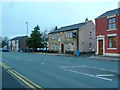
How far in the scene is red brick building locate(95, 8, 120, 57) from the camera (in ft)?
81.7

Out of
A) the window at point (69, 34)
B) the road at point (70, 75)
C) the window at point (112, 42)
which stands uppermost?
the window at point (69, 34)

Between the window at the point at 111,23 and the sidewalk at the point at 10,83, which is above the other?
the window at the point at 111,23

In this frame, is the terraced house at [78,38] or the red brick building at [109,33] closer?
the red brick building at [109,33]

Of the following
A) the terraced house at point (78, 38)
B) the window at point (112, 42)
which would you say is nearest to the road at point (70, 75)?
the window at point (112, 42)

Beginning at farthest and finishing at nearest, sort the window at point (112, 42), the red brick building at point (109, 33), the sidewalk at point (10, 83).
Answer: the window at point (112, 42) < the red brick building at point (109, 33) < the sidewalk at point (10, 83)

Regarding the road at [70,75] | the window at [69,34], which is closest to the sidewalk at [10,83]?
the road at [70,75]

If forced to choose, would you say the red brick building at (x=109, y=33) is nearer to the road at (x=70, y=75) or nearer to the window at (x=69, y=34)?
the road at (x=70, y=75)

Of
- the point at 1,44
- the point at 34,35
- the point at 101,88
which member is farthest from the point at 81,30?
the point at 1,44

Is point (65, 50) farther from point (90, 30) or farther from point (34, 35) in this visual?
point (34, 35)

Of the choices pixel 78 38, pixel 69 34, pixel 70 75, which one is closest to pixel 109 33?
pixel 78 38

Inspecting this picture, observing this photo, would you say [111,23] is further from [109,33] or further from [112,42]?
[112,42]

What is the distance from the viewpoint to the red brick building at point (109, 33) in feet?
81.7

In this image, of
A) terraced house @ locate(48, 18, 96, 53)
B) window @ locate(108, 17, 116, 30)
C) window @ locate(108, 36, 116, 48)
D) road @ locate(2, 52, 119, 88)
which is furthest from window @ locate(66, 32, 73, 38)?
road @ locate(2, 52, 119, 88)

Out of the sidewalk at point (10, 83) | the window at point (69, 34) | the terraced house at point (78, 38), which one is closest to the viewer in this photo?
the sidewalk at point (10, 83)
